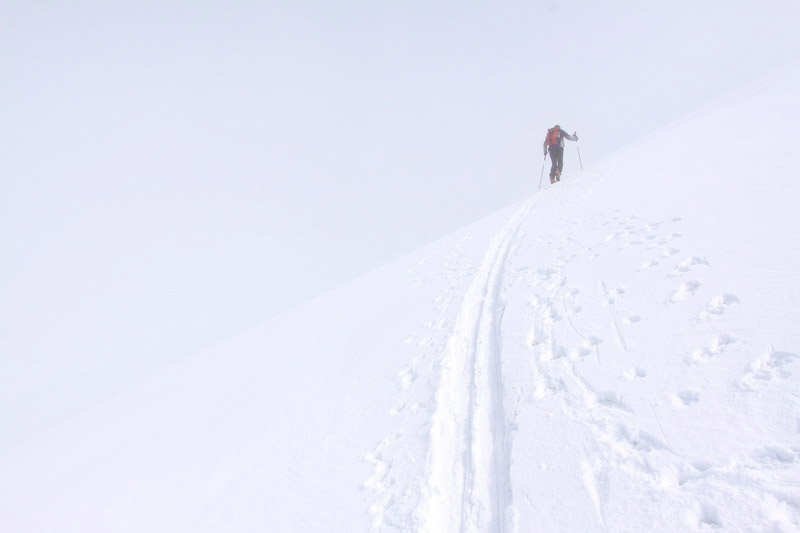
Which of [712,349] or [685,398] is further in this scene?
[712,349]

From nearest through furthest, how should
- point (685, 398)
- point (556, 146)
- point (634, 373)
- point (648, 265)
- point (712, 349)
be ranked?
point (685, 398) < point (712, 349) < point (634, 373) < point (648, 265) < point (556, 146)

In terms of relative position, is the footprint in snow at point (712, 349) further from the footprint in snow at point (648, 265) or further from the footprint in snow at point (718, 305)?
the footprint in snow at point (648, 265)

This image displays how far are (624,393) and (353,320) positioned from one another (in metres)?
8.37

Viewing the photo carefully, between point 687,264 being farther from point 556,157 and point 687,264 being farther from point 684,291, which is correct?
point 556,157

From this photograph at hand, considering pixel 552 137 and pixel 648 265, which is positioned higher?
pixel 552 137

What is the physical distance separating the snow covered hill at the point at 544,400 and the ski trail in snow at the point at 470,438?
0.08 feet

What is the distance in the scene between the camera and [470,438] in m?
4.93

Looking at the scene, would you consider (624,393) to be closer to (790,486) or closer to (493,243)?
(790,486)

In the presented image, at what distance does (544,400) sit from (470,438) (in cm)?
101

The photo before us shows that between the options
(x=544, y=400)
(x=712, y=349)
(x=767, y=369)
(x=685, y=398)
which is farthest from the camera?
(x=544, y=400)

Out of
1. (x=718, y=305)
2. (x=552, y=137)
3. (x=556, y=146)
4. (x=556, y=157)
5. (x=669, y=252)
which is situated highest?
(x=552, y=137)

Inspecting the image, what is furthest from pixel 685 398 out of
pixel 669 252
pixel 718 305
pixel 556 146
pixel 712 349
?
pixel 556 146

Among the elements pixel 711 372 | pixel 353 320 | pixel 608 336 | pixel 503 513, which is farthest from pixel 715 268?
pixel 353 320

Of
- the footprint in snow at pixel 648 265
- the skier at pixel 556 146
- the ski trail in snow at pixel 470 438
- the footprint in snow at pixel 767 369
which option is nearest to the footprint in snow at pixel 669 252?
the footprint in snow at pixel 648 265
